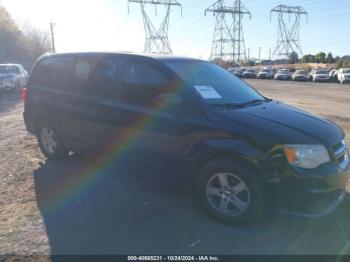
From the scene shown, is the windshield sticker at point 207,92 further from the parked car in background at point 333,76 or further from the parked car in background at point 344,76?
the parked car in background at point 333,76

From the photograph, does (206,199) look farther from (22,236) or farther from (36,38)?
(36,38)

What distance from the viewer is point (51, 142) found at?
257 inches

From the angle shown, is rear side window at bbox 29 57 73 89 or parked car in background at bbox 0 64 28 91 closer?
rear side window at bbox 29 57 73 89

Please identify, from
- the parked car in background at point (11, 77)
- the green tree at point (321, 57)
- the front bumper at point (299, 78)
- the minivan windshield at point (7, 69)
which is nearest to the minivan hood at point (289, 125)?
the parked car in background at point (11, 77)

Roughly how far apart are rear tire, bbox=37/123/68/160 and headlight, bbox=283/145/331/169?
12.2ft

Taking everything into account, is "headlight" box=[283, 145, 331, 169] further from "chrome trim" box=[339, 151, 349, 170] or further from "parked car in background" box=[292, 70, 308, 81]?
"parked car in background" box=[292, 70, 308, 81]

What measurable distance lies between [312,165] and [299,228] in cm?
77

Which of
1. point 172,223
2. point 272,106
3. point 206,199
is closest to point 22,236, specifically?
point 172,223

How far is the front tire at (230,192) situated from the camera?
404 cm

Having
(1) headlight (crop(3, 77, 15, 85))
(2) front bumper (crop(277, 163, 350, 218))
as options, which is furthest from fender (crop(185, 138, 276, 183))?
(1) headlight (crop(3, 77, 15, 85))

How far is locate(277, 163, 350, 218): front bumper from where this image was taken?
3850mm

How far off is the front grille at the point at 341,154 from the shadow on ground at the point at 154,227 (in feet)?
2.12

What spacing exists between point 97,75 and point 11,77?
18561mm

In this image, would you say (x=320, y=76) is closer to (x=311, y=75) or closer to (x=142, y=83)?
(x=311, y=75)
